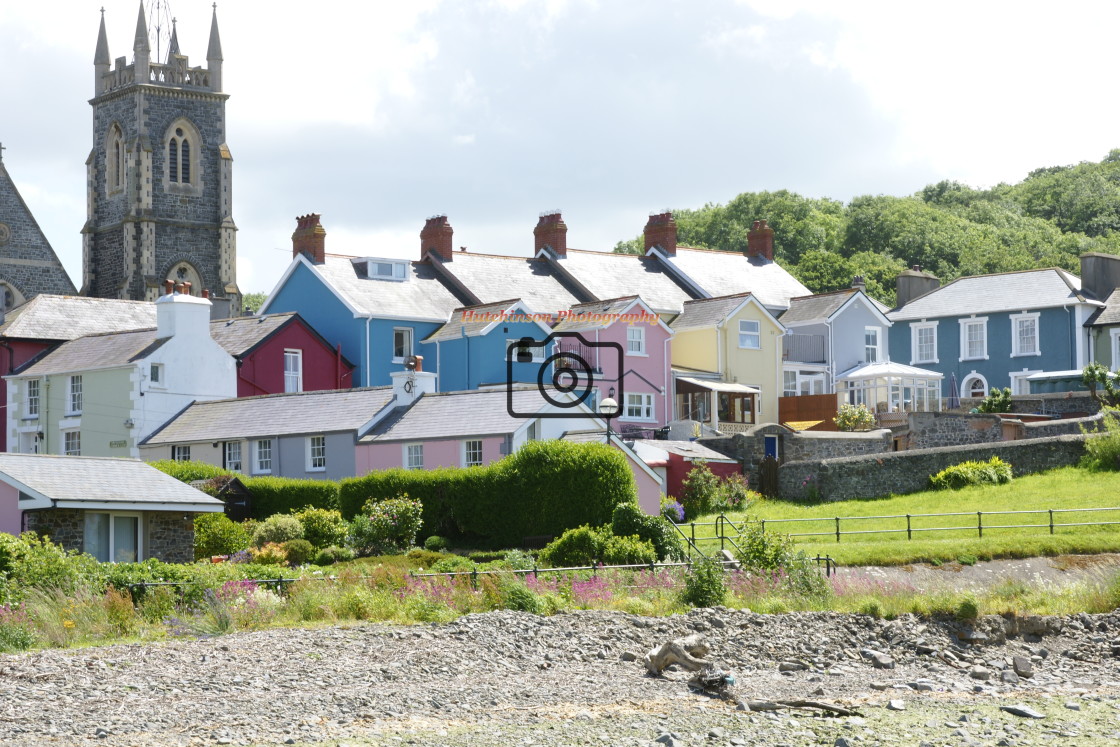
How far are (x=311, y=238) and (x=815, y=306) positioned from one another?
73.8 feet

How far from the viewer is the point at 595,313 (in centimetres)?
6003

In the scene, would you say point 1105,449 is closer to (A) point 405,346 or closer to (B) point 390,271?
(A) point 405,346

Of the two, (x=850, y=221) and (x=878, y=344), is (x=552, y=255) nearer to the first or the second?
(x=878, y=344)

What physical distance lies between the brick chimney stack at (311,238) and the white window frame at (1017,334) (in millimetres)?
28882

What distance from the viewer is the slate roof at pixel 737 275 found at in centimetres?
7300

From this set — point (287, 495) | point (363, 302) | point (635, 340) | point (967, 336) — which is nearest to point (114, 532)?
point (287, 495)

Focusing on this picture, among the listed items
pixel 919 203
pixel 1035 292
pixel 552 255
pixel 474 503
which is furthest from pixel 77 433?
pixel 919 203

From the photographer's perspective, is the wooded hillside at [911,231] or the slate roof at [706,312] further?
the wooded hillside at [911,231]

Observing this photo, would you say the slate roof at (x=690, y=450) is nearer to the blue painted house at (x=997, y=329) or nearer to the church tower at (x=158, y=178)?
the blue painted house at (x=997, y=329)

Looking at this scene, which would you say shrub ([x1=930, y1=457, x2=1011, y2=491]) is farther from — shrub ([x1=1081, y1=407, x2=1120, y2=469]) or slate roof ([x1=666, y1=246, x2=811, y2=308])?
slate roof ([x1=666, y1=246, x2=811, y2=308])

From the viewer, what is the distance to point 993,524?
131 ft

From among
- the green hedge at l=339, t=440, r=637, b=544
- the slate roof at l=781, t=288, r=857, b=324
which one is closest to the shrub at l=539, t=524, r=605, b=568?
the green hedge at l=339, t=440, r=637, b=544

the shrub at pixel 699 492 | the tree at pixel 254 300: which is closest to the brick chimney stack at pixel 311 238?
the shrub at pixel 699 492

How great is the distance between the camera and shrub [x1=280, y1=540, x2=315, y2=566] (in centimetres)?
3997
